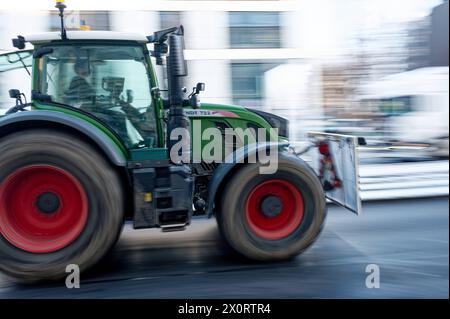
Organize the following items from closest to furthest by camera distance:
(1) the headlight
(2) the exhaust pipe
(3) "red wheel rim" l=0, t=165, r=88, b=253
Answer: (3) "red wheel rim" l=0, t=165, r=88, b=253, (2) the exhaust pipe, (1) the headlight

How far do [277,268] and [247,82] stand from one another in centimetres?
1033

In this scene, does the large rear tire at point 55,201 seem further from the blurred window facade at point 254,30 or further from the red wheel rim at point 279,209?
the blurred window facade at point 254,30

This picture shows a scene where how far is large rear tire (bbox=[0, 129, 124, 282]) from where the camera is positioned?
334cm

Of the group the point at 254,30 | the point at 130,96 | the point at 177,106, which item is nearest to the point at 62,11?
the point at 130,96

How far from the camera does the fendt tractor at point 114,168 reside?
133 inches

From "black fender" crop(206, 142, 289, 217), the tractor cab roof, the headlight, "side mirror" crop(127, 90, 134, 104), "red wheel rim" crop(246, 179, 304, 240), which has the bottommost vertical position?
"red wheel rim" crop(246, 179, 304, 240)

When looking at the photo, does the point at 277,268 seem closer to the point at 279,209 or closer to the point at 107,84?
the point at 279,209

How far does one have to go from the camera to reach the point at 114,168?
3555mm

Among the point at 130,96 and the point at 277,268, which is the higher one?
the point at 130,96

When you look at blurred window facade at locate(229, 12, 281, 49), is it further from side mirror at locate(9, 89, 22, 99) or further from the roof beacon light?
the roof beacon light

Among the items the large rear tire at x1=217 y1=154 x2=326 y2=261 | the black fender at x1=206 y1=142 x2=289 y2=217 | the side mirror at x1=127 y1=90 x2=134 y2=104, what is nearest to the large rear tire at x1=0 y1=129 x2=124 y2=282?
the side mirror at x1=127 y1=90 x2=134 y2=104

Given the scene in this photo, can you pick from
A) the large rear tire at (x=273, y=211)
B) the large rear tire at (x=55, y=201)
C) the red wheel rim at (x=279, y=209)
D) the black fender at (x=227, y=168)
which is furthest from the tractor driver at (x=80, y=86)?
the red wheel rim at (x=279, y=209)

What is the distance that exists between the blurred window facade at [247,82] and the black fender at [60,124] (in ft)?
32.7

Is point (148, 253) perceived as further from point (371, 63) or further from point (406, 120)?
point (371, 63)
